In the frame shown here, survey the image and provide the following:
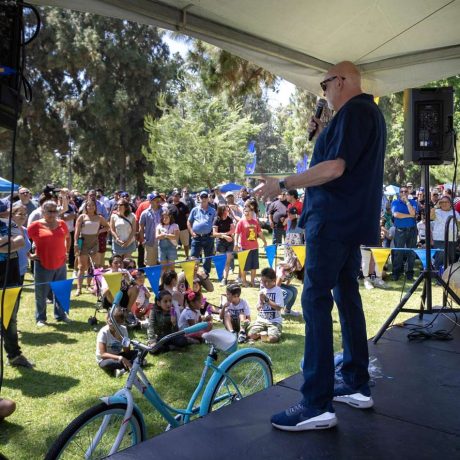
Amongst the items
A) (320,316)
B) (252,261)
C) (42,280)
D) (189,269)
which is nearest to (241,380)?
(320,316)

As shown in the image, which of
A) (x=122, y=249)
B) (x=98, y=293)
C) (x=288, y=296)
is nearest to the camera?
(x=288, y=296)

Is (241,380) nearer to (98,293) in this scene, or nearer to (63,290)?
(63,290)

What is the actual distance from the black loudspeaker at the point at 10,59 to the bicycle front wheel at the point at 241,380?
6.67 ft

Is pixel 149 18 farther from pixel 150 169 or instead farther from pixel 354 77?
pixel 150 169

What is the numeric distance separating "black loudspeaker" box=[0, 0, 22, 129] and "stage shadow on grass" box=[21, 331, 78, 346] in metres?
4.86

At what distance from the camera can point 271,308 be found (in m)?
7.00

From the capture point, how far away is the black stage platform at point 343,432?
232 cm

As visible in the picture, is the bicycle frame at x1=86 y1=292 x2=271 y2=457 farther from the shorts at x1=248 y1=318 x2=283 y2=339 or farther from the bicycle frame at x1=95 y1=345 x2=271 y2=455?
the shorts at x1=248 y1=318 x2=283 y2=339

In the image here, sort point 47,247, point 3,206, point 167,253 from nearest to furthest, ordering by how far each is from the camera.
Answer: point 3,206
point 47,247
point 167,253

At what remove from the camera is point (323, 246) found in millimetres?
2502

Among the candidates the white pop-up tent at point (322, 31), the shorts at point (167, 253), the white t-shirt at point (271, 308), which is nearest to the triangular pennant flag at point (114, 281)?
the white t-shirt at point (271, 308)

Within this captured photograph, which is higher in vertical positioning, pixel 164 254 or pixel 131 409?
pixel 164 254

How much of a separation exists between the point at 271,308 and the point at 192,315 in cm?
114

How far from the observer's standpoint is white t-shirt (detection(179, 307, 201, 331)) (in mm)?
6539
